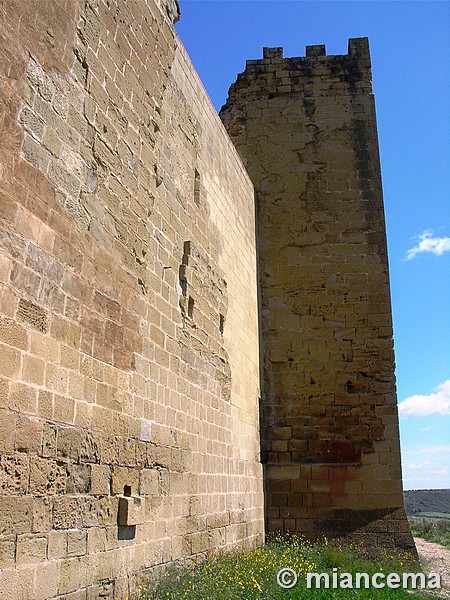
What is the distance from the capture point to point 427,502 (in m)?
48.5

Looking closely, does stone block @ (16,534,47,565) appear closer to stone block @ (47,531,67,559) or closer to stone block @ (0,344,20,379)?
stone block @ (47,531,67,559)

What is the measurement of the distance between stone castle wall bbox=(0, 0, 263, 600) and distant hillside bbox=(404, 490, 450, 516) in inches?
1476

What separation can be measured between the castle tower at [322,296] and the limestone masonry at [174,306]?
3 centimetres

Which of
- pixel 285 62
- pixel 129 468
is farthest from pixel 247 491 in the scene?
pixel 285 62

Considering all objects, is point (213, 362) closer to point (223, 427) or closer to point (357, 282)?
point (223, 427)

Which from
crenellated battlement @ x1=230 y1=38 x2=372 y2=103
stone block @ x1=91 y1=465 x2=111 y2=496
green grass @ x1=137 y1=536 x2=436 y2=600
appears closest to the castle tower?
crenellated battlement @ x1=230 y1=38 x2=372 y2=103

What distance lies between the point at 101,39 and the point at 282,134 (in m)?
6.32

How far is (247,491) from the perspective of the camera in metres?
8.12

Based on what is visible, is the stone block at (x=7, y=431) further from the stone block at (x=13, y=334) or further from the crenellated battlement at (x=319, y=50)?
Answer: the crenellated battlement at (x=319, y=50)

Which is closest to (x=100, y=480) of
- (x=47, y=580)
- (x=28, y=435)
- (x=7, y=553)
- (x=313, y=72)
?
(x=47, y=580)

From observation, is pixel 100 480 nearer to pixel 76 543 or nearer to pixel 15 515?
pixel 76 543

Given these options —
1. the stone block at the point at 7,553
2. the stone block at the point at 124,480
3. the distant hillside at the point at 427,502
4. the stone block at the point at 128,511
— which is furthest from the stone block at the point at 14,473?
the distant hillside at the point at 427,502

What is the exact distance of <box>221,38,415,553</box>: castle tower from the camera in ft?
30.2

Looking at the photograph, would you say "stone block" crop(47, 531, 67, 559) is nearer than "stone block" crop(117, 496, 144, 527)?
Yes
